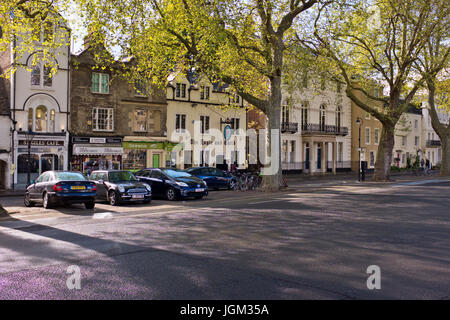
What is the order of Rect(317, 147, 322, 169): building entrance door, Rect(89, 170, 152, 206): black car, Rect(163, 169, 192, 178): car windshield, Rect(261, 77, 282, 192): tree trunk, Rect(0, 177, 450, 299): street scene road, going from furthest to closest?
Rect(317, 147, 322, 169): building entrance door < Rect(261, 77, 282, 192): tree trunk < Rect(163, 169, 192, 178): car windshield < Rect(89, 170, 152, 206): black car < Rect(0, 177, 450, 299): street scene road

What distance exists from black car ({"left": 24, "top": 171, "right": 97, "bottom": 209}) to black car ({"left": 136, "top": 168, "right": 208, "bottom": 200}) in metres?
4.19

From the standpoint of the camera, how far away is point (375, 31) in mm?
30266

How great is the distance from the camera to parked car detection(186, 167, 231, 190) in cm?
2677

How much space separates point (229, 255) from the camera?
24.6ft

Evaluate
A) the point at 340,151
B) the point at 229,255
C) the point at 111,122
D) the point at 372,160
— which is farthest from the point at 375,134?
the point at 229,255

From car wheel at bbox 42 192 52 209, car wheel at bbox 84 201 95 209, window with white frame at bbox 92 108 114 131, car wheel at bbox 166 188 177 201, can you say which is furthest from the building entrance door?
car wheel at bbox 42 192 52 209

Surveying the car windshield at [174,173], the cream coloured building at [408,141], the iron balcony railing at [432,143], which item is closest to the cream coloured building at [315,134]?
the cream coloured building at [408,141]

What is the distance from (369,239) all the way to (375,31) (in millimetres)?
24944

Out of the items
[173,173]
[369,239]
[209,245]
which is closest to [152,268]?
[209,245]

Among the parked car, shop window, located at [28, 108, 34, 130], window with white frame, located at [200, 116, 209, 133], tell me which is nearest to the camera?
the parked car

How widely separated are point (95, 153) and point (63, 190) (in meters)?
18.4

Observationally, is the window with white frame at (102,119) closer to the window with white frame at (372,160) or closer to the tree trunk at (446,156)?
the tree trunk at (446,156)

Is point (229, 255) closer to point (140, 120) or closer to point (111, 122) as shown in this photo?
point (111, 122)

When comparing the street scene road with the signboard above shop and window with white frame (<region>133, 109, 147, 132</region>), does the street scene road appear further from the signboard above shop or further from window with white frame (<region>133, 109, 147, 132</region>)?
window with white frame (<region>133, 109, 147, 132</region>)
